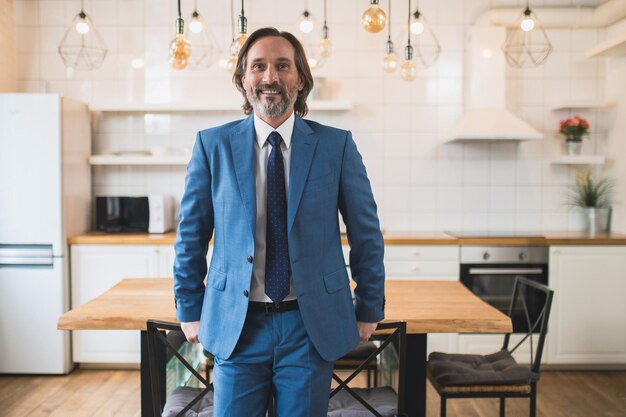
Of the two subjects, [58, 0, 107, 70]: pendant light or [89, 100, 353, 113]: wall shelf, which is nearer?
[89, 100, 353, 113]: wall shelf

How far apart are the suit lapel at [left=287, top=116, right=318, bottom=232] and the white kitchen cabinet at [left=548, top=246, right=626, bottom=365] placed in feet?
9.30

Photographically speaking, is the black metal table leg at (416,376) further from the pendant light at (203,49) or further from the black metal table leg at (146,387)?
the pendant light at (203,49)

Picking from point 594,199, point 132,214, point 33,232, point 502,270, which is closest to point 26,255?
point 33,232

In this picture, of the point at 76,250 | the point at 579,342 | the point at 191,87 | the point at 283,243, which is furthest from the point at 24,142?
the point at 579,342

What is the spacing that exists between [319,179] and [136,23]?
3.46m

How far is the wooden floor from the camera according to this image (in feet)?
10.6

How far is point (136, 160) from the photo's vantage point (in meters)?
4.29

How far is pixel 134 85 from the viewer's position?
4.49 metres

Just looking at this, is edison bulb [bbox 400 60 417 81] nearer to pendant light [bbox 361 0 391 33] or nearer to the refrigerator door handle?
pendant light [bbox 361 0 391 33]

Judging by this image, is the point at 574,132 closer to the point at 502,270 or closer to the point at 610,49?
the point at 610,49

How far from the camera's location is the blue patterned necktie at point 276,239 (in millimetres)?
1532

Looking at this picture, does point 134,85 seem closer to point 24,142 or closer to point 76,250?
point 24,142

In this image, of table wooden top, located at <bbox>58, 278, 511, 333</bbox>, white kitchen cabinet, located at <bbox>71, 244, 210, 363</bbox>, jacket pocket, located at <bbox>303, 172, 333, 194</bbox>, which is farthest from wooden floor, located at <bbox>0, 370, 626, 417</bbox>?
jacket pocket, located at <bbox>303, 172, 333, 194</bbox>

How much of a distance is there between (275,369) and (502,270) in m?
2.71
